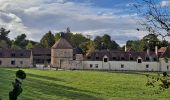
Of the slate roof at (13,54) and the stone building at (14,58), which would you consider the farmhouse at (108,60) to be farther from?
the slate roof at (13,54)

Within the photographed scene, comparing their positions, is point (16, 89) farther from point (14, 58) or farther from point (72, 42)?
point (72, 42)

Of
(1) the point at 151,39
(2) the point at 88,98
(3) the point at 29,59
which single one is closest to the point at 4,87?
(2) the point at 88,98

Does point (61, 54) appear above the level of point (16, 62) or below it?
above

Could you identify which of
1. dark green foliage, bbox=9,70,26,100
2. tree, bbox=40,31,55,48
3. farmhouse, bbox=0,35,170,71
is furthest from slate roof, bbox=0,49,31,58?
dark green foliage, bbox=9,70,26,100

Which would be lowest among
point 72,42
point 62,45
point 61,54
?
point 61,54

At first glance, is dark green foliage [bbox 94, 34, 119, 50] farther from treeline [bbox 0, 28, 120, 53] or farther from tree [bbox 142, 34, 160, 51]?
tree [bbox 142, 34, 160, 51]

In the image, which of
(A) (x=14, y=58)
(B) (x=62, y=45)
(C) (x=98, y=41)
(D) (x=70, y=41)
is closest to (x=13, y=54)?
(A) (x=14, y=58)

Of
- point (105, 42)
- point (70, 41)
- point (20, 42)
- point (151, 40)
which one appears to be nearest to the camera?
point (151, 40)

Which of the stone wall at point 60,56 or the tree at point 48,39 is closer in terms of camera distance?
the stone wall at point 60,56

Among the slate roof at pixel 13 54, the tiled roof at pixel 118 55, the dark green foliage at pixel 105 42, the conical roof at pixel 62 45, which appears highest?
the dark green foliage at pixel 105 42

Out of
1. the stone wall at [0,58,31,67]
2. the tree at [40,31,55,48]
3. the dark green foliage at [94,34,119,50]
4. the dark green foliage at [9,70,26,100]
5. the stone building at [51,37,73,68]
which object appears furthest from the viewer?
the tree at [40,31,55,48]

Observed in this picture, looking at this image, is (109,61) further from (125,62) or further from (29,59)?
(29,59)

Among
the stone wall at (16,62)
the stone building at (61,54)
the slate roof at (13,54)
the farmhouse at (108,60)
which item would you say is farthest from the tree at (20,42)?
the farmhouse at (108,60)

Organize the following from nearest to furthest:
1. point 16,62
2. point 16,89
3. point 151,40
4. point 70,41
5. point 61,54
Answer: point 16,89 < point 151,40 < point 61,54 < point 16,62 < point 70,41
